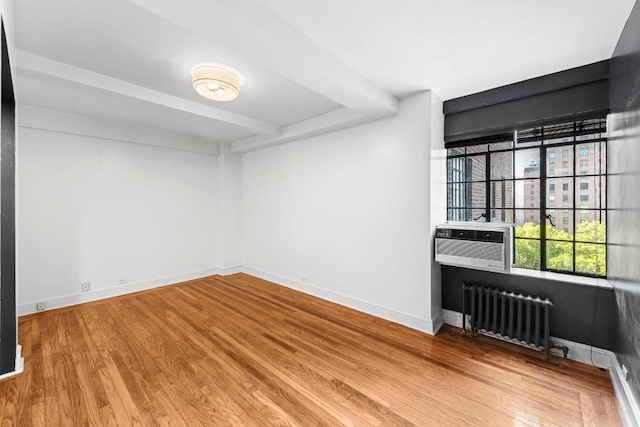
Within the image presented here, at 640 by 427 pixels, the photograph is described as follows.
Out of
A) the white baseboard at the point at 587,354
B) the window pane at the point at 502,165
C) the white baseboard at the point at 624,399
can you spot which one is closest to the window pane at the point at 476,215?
the window pane at the point at 502,165

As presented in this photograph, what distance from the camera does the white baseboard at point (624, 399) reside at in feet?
5.22

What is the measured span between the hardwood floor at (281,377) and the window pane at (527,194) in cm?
146

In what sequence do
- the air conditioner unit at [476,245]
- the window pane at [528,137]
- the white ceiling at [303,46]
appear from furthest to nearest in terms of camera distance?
the window pane at [528,137] < the air conditioner unit at [476,245] < the white ceiling at [303,46]

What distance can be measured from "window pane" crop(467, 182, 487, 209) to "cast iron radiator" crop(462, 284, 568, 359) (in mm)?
959

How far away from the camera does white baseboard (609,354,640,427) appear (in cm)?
159

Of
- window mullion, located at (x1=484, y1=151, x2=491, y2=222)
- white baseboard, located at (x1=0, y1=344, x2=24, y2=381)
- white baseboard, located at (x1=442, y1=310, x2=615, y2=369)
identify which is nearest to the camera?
white baseboard, located at (x1=0, y1=344, x2=24, y2=381)

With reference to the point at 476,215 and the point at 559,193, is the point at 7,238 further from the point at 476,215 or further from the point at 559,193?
the point at 559,193

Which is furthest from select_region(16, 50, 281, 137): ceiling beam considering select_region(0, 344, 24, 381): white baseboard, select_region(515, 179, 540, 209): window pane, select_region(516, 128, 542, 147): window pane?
select_region(515, 179, 540, 209): window pane

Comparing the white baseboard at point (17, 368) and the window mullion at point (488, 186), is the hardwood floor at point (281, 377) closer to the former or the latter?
the white baseboard at point (17, 368)

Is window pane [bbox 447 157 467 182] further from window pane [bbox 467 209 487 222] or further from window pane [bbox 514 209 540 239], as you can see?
window pane [bbox 514 209 540 239]

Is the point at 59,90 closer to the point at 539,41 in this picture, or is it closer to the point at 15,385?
the point at 15,385

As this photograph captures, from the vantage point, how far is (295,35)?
6.47ft

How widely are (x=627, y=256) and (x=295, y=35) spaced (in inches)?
108

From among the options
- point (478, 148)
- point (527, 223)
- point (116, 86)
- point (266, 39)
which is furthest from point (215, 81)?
point (527, 223)
